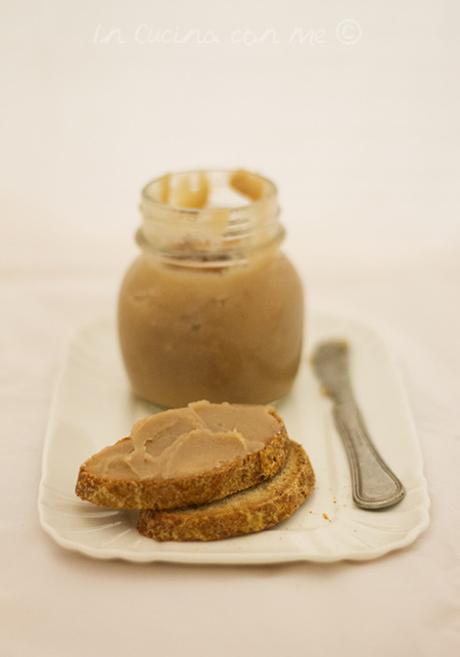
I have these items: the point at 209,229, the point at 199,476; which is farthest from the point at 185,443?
the point at 209,229

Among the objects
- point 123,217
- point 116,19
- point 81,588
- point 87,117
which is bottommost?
point 123,217

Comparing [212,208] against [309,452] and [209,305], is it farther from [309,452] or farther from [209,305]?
[309,452]

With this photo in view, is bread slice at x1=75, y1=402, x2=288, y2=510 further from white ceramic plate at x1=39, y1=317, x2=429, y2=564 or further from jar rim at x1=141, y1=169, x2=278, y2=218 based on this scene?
jar rim at x1=141, y1=169, x2=278, y2=218

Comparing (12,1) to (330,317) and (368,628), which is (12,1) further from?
(368,628)

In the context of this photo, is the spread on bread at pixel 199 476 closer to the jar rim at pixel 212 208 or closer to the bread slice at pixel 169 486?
the bread slice at pixel 169 486

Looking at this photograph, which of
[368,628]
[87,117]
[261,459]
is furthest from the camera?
[87,117]

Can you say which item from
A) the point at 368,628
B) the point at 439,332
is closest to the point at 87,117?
the point at 439,332
